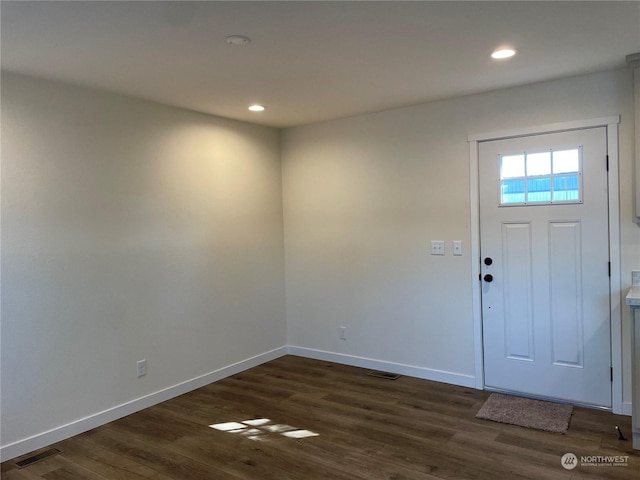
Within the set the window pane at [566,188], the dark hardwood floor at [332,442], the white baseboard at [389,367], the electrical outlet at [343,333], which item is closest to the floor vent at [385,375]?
the white baseboard at [389,367]

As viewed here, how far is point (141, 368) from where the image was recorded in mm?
3711

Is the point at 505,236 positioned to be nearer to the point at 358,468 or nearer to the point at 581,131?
the point at 581,131

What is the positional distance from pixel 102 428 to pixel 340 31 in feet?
10.4

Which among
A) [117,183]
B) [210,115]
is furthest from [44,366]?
[210,115]

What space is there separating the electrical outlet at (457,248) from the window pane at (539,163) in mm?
786

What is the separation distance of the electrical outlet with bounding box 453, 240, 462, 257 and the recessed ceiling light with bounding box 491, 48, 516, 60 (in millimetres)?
1570

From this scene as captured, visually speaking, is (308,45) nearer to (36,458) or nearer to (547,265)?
(547,265)

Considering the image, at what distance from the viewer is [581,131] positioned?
340 centimetres

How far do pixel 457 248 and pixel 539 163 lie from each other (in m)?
0.94

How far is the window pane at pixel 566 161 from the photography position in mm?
3428

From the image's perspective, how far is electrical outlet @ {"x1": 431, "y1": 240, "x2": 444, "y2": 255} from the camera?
13.4 feet

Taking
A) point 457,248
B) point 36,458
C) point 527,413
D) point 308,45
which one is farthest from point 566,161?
point 36,458

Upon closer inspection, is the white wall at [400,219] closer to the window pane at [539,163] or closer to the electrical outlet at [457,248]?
the electrical outlet at [457,248]

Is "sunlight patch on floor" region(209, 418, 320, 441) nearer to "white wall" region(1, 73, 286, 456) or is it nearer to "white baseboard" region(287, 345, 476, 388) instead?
"white wall" region(1, 73, 286, 456)
